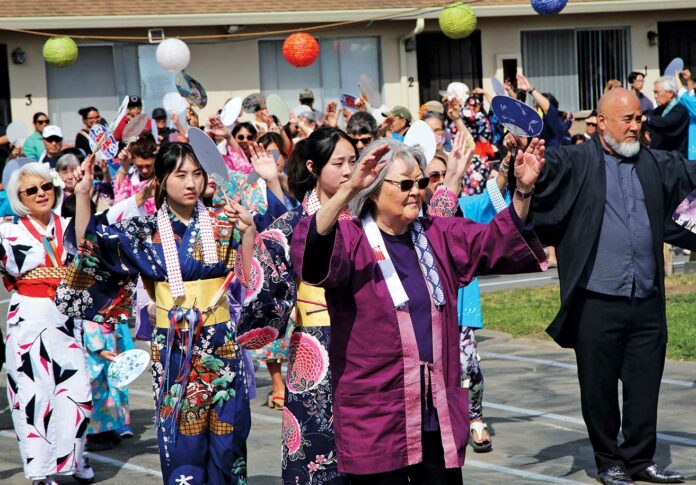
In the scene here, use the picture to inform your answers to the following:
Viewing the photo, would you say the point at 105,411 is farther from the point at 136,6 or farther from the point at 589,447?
the point at 136,6

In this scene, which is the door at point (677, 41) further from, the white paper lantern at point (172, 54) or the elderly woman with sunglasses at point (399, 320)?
the elderly woman with sunglasses at point (399, 320)

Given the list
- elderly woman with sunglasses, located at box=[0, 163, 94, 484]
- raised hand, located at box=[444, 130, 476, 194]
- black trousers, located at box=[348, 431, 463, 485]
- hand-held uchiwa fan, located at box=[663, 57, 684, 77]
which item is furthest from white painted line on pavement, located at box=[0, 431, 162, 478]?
hand-held uchiwa fan, located at box=[663, 57, 684, 77]

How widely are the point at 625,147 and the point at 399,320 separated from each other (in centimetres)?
256

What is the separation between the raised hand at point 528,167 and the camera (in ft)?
Answer: 14.7

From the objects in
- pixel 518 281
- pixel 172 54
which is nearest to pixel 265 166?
pixel 172 54

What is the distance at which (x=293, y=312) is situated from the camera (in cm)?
546

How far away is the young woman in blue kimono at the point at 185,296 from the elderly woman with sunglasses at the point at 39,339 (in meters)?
1.31

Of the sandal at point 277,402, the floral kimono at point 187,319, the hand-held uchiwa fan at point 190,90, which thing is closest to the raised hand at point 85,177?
the floral kimono at point 187,319

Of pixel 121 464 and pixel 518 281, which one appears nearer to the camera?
pixel 121 464

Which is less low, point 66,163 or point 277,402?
point 66,163

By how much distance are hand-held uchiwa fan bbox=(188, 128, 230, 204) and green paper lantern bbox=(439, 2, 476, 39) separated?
1033 centimetres

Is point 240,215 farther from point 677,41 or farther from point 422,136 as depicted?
point 677,41

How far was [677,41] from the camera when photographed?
22250 mm

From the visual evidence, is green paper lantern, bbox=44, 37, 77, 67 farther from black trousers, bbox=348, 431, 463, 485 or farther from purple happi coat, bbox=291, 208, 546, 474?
black trousers, bbox=348, 431, 463, 485
